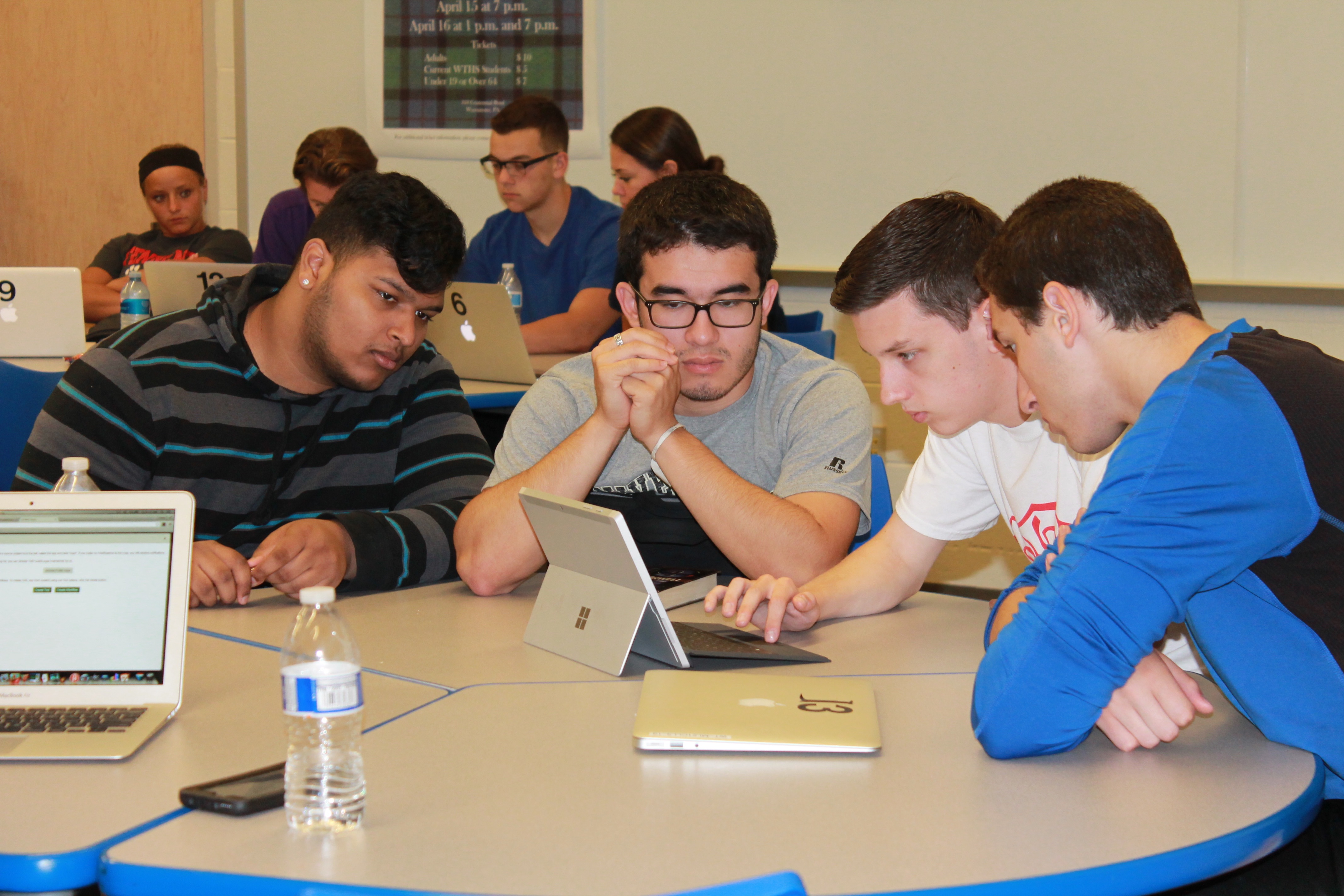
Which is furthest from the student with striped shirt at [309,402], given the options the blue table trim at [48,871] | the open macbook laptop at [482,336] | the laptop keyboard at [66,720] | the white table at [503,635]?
the open macbook laptop at [482,336]

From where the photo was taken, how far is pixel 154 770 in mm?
1018

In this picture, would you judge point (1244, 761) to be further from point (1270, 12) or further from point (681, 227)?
point (1270, 12)

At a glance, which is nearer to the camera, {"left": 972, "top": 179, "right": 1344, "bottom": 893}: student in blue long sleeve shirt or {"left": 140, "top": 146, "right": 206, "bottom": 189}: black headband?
{"left": 972, "top": 179, "right": 1344, "bottom": 893}: student in blue long sleeve shirt

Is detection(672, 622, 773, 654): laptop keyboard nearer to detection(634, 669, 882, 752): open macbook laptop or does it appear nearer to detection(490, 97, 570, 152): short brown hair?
detection(634, 669, 882, 752): open macbook laptop

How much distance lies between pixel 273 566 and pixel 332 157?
3127 mm

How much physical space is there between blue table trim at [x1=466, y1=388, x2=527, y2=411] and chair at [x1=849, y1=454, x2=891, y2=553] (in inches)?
50.5

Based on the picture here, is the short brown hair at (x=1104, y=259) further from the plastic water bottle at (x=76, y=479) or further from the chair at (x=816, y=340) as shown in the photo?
the chair at (x=816, y=340)

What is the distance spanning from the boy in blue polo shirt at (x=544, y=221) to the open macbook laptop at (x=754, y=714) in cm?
265

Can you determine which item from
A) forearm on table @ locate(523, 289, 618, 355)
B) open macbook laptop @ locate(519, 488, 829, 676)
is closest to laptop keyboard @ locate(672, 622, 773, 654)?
open macbook laptop @ locate(519, 488, 829, 676)

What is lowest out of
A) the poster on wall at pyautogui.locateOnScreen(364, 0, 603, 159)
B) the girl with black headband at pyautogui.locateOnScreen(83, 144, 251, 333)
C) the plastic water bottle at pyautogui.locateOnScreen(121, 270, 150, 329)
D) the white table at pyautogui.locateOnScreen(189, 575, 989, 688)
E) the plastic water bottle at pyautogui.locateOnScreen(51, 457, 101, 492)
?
the white table at pyautogui.locateOnScreen(189, 575, 989, 688)

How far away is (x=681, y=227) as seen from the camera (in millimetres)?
1878

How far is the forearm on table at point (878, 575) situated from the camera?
1.57 m

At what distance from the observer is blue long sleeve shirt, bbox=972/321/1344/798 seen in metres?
1.03

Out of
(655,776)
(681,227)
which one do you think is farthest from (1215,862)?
(681,227)
